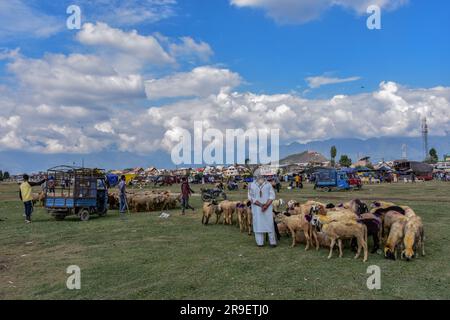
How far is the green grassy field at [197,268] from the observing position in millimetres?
6836

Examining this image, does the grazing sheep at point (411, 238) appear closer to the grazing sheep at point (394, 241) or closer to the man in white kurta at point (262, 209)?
the grazing sheep at point (394, 241)

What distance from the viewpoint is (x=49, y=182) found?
59.5ft

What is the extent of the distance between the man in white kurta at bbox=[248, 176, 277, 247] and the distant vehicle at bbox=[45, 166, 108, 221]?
8829 mm

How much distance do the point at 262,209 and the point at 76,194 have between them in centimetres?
938

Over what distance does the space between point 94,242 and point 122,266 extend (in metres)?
3.43

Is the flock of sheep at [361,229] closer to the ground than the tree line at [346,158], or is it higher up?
closer to the ground

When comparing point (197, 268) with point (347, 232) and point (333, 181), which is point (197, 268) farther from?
point (333, 181)

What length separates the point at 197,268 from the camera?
843 centimetres

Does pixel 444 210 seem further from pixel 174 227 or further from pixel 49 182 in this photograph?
pixel 49 182

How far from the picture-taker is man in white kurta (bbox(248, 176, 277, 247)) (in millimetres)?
10906

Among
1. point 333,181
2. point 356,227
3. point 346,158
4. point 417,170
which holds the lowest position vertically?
point 356,227

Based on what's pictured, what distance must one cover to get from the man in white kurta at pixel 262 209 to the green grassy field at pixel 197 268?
351mm

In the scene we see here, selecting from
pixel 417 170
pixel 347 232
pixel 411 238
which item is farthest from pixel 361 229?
pixel 417 170

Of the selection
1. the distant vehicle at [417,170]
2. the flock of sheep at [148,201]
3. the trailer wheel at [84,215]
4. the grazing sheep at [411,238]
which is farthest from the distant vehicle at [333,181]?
the grazing sheep at [411,238]
